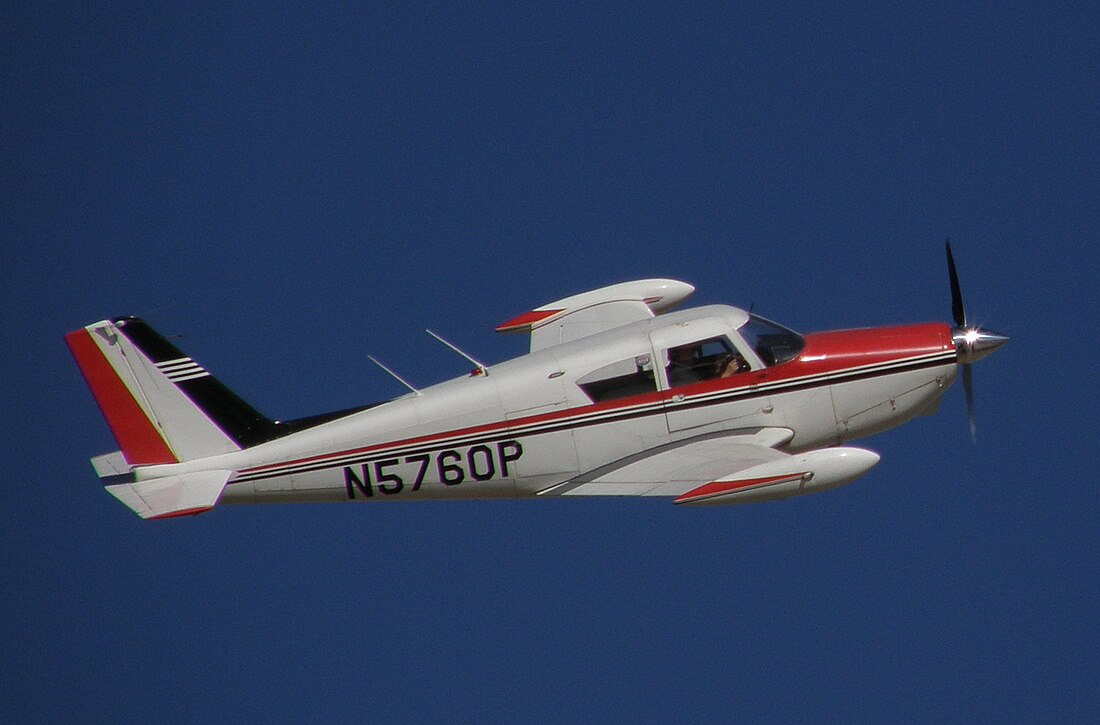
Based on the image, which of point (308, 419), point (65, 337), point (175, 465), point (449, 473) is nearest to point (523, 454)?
point (449, 473)

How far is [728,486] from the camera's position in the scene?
20.0 m

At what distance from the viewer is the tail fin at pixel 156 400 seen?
68.5 ft

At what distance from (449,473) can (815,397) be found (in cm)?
421

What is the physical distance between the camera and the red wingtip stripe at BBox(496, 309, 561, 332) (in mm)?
24359

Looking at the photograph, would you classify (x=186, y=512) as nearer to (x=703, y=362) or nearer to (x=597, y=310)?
(x=703, y=362)

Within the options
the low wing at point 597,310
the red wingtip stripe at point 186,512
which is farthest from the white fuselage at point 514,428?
the low wing at point 597,310

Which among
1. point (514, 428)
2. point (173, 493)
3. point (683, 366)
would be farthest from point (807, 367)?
point (173, 493)

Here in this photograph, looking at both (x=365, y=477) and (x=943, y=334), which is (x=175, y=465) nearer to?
(x=365, y=477)

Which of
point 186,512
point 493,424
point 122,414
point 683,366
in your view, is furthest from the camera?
point 683,366

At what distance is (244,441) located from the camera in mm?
21188

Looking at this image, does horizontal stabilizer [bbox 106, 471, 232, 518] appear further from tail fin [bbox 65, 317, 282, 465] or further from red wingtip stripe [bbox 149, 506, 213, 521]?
tail fin [bbox 65, 317, 282, 465]

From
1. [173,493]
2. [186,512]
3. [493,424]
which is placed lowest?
[186,512]

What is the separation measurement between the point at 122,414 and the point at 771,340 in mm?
7249

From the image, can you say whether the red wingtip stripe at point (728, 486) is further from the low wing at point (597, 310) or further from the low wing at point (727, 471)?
the low wing at point (597, 310)
